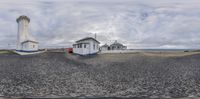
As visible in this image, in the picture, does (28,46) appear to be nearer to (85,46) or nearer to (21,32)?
(21,32)

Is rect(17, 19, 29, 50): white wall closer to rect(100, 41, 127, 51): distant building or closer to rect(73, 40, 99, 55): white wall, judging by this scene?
rect(73, 40, 99, 55): white wall

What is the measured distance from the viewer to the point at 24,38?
38.5 meters

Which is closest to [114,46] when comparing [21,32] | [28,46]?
[28,46]

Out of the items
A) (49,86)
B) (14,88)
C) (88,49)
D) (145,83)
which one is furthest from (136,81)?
(88,49)

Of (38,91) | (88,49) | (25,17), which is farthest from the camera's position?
(25,17)

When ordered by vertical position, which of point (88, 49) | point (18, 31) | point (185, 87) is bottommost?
point (185, 87)

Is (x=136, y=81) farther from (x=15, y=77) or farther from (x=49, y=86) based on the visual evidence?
(x=15, y=77)

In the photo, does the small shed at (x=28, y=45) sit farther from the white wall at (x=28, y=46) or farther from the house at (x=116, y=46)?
the house at (x=116, y=46)

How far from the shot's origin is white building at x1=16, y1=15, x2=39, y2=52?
1491 inches

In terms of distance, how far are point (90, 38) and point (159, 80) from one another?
1994cm

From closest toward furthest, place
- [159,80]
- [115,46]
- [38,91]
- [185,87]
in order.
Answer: [38,91], [185,87], [159,80], [115,46]

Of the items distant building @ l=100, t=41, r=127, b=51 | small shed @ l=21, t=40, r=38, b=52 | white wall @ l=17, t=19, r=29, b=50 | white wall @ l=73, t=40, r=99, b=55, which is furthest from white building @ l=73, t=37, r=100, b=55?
distant building @ l=100, t=41, r=127, b=51

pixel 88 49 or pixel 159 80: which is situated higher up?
pixel 88 49

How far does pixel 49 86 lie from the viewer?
47.6 ft
